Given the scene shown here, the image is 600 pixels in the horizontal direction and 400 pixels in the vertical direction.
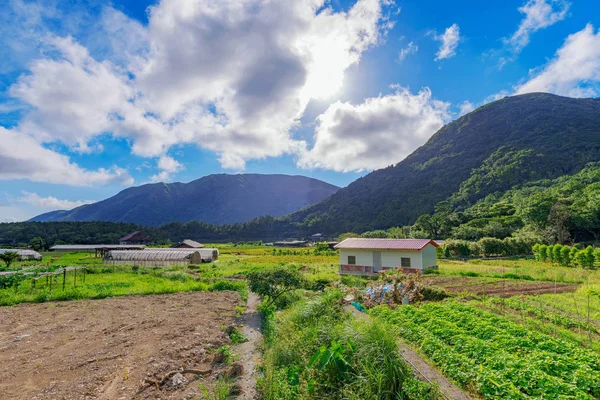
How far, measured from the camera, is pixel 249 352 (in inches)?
370

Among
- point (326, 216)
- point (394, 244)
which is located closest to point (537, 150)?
point (326, 216)

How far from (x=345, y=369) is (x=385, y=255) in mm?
21288

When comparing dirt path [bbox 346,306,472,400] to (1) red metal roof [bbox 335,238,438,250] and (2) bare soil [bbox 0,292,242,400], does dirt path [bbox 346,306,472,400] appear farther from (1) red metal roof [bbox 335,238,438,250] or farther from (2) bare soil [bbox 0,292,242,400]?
(1) red metal roof [bbox 335,238,438,250]

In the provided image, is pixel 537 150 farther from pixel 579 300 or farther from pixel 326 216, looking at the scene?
pixel 579 300

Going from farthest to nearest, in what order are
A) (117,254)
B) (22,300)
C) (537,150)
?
1. (537,150)
2. (117,254)
3. (22,300)

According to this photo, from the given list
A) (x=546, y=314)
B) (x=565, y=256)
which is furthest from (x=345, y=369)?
A: (x=565, y=256)

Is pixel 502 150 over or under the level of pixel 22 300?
over

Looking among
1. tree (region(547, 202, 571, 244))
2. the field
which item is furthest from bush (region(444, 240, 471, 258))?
the field

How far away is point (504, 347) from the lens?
7.02 m

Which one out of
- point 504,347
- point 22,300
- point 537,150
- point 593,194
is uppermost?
point 537,150

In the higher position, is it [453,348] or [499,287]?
[453,348]

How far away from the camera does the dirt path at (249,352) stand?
6859mm

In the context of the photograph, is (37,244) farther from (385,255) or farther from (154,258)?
(385,255)

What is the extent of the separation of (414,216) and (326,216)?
33.6 metres
